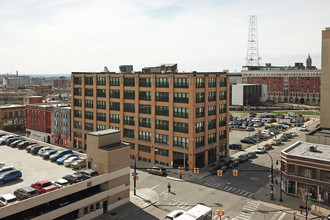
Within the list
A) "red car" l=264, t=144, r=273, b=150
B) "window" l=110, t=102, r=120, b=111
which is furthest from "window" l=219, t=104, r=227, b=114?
"window" l=110, t=102, r=120, b=111

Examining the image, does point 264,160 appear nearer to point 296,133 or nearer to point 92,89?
point 296,133

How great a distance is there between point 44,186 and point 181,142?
104ft

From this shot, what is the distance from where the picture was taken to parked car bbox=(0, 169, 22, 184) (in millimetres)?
38875

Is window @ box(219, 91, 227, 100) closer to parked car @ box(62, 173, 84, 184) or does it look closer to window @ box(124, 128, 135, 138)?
window @ box(124, 128, 135, 138)

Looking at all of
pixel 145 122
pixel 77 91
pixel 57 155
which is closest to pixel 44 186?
pixel 57 155

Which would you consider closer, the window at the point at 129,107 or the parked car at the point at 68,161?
the parked car at the point at 68,161

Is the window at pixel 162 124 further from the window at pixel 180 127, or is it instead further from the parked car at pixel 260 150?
the parked car at pixel 260 150

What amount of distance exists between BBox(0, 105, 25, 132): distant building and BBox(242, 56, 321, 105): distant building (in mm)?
150618

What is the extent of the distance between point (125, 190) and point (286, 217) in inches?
913

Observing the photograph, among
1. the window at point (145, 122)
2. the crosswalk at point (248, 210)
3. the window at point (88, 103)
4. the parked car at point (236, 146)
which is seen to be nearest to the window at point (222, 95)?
the parked car at point (236, 146)

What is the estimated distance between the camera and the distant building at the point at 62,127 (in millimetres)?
84331

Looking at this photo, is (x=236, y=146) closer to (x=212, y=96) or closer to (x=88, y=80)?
(x=212, y=96)

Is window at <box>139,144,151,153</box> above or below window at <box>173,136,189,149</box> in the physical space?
below

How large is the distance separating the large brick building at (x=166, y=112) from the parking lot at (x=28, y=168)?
22669 mm
